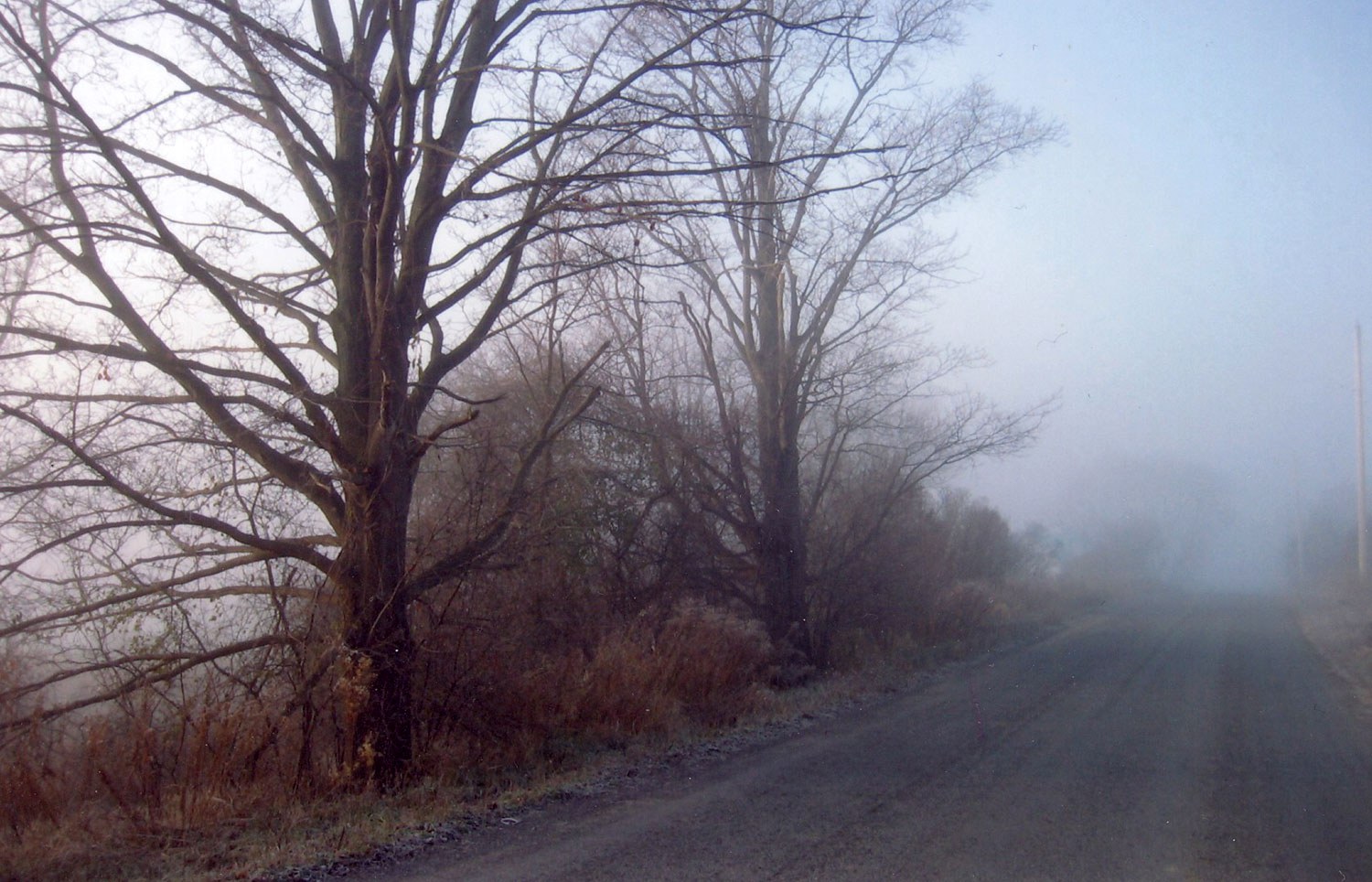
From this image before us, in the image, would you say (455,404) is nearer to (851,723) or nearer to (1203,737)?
(851,723)

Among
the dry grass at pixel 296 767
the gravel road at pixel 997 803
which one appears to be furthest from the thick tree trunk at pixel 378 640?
the gravel road at pixel 997 803

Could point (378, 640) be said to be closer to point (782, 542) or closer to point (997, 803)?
point (997, 803)

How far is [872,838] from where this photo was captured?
21.1ft

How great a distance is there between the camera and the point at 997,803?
7.36 metres

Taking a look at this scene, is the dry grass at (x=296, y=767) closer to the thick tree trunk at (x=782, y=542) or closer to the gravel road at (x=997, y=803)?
the gravel road at (x=997, y=803)

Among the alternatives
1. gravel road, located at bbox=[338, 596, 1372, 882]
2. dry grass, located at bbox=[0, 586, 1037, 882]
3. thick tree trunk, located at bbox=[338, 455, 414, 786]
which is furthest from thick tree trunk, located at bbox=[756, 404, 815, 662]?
thick tree trunk, located at bbox=[338, 455, 414, 786]

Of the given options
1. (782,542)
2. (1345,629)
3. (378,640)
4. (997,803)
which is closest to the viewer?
(997,803)

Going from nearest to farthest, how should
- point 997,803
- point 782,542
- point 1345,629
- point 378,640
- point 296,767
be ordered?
point 997,803, point 296,767, point 378,640, point 782,542, point 1345,629

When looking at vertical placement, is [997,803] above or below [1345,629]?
above

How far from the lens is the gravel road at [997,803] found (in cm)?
595

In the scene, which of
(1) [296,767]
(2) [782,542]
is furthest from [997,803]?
(2) [782,542]

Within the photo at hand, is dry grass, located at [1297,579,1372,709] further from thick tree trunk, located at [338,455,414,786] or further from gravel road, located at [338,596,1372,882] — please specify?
thick tree trunk, located at [338,455,414,786]

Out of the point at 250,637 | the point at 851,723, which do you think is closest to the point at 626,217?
the point at 250,637

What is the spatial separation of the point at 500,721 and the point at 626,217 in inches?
181
